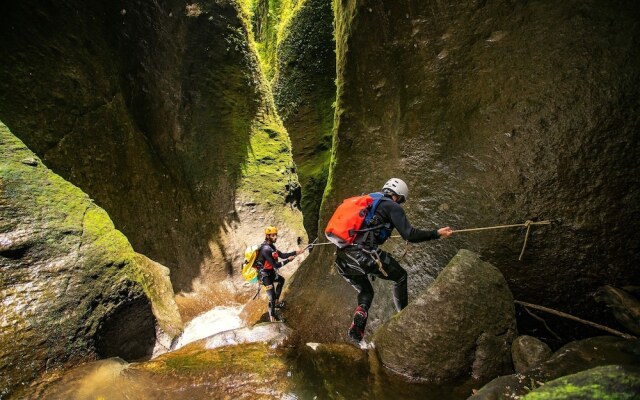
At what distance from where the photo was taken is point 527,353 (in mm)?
4012

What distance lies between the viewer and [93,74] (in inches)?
378

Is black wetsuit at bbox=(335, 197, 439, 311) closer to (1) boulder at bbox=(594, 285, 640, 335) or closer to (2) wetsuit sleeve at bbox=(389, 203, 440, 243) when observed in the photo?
(2) wetsuit sleeve at bbox=(389, 203, 440, 243)

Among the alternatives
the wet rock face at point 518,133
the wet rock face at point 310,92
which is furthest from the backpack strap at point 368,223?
the wet rock face at point 310,92

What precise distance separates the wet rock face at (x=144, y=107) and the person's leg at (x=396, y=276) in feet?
25.2

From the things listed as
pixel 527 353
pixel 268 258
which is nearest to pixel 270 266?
pixel 268 258

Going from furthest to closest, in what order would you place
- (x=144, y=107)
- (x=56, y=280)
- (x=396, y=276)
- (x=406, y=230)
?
(x=144, y=107) → (x=396, y=276) → (x=56, y=280) → (x=406, y=230)

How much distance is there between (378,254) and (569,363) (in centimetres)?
249

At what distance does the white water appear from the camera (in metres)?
8.98

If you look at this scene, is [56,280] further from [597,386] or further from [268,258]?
[597,386]

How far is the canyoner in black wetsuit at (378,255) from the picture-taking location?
5.13 metres

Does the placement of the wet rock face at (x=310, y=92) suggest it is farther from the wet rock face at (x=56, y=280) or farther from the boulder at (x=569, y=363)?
the boulder at (x=569, y=363)

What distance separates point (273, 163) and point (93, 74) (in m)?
6.66

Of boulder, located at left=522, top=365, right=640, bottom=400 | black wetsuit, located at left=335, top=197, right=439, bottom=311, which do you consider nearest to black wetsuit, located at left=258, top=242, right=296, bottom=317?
black wetsuit, located at left=335, top=197, right=439, bottom=311

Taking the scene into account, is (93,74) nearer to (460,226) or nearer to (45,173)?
(45,173)
